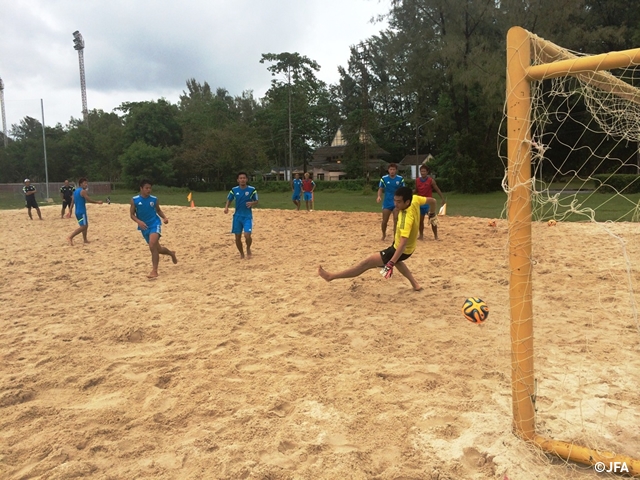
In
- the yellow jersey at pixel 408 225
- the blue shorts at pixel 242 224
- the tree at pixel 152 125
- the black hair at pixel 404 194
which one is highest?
the tree at pixel 152 125

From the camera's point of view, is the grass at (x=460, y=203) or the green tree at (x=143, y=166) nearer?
the grass at (x=460, y=203)

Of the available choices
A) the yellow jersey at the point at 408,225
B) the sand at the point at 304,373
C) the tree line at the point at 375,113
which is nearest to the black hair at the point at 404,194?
the yellow jersey at the point at 408,225

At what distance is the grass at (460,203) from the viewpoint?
363 inches

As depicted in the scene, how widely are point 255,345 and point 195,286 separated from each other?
287 centimetres

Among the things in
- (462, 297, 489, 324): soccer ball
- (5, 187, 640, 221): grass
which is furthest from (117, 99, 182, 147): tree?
(462, 297, 489, 324): soccer ball

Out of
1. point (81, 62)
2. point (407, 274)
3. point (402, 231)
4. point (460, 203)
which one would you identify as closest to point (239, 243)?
point (407, 274)

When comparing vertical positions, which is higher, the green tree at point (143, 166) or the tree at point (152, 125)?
the tree at point (152, 125)

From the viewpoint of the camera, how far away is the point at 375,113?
58438mm

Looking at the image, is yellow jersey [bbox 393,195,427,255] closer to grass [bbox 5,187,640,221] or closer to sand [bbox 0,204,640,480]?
sand [bbox 0,204,640,480]

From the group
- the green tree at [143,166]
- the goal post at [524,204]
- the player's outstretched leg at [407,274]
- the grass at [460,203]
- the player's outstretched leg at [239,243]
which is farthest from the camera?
the green tree at [143,166]

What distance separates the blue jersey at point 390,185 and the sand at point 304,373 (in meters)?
2.54

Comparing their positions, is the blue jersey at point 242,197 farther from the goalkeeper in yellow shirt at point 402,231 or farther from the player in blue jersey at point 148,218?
the goalkeeper in yellow shirt at point 402,231

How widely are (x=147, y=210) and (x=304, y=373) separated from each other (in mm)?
5331

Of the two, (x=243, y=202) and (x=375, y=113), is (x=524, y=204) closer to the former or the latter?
(x=243, y=202)
